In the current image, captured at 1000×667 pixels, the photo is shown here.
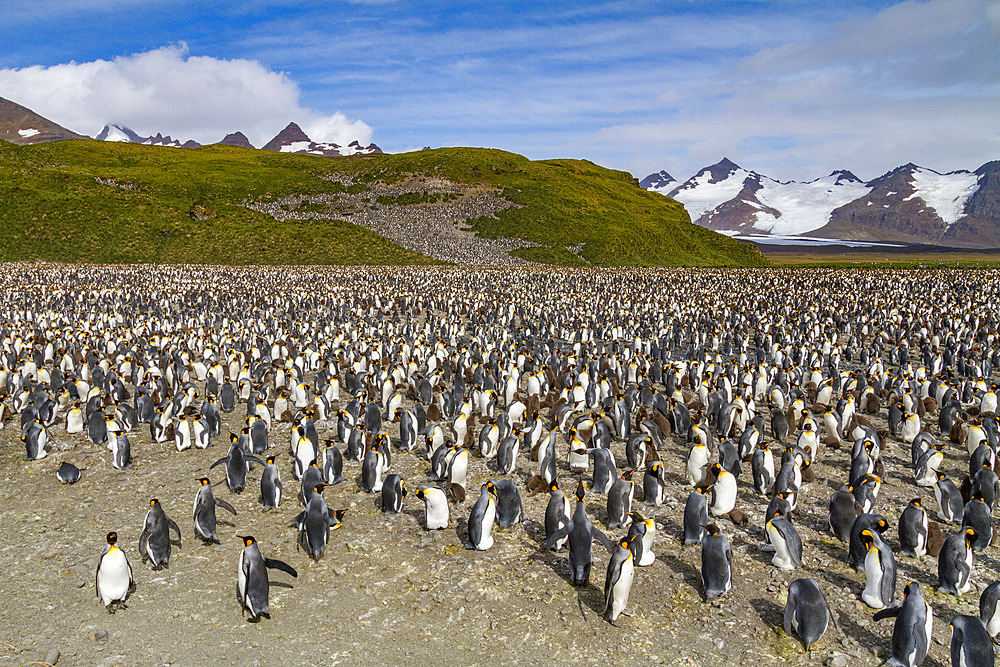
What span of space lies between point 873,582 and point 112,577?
7.43 m

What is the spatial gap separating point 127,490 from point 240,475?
5.56 ft

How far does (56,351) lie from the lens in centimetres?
1655

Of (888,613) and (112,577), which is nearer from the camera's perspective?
(888,613)

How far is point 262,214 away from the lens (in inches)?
2562

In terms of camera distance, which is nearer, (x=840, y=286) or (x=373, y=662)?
(x=373, y=662)

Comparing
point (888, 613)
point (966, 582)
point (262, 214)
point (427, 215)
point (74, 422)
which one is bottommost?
point (966, 582)

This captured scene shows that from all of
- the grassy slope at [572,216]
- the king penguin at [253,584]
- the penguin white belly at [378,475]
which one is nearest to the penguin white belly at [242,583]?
the king penguin at [253,584]

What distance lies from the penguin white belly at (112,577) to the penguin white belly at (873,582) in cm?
729

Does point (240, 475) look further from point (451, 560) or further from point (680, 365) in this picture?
point (680, 365)

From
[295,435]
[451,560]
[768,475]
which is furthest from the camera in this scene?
[295,435]

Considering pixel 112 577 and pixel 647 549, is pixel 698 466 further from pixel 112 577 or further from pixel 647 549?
pixel 112 577

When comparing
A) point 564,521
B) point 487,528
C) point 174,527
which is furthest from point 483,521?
point 174,527

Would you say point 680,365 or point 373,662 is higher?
point 680,365

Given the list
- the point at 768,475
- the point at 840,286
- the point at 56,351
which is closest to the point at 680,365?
the point at 768,475
